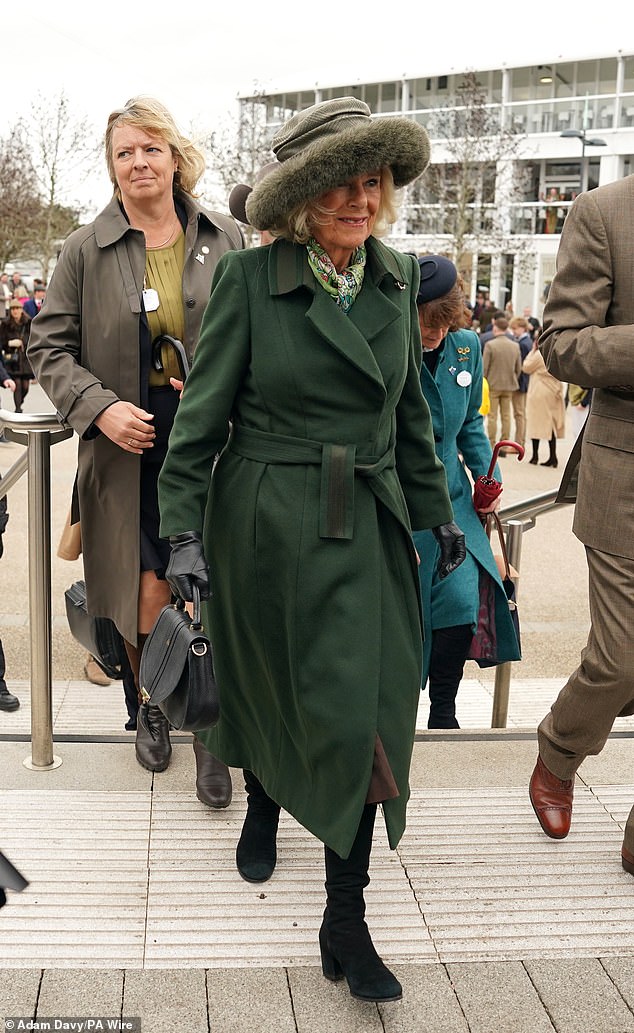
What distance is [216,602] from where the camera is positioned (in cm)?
312

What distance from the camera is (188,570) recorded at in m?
2.81

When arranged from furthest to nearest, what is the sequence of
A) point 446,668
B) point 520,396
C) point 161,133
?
point 520,396 < point 446,668 < point 161,133

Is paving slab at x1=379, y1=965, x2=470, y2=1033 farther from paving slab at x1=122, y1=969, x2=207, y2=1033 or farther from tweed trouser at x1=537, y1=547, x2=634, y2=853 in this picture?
tweed trouser at x1=537, y1=547, x2=634, y2=853

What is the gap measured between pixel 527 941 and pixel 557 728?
2.13 ft

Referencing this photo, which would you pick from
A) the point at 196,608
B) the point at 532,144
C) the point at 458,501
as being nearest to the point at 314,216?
the point at 196,608

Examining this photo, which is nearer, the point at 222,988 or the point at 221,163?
the point at 222,988

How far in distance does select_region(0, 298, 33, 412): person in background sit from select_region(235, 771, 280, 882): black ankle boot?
46.3 feet

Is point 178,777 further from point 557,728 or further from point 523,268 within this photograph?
point 523,268

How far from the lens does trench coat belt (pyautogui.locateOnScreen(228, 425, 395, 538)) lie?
112 inches

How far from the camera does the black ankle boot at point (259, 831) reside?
130 inches

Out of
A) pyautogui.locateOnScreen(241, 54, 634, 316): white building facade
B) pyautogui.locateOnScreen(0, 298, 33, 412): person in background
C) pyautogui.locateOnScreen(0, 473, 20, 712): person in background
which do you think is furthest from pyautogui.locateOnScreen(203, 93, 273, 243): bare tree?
pyautogui.locateOnScreen(0, 473, 20, 712): person in background

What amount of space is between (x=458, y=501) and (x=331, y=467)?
1.53 m

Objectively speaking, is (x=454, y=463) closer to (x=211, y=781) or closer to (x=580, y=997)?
(x=211, y=781)

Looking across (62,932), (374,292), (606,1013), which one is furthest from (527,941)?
(374,292)
